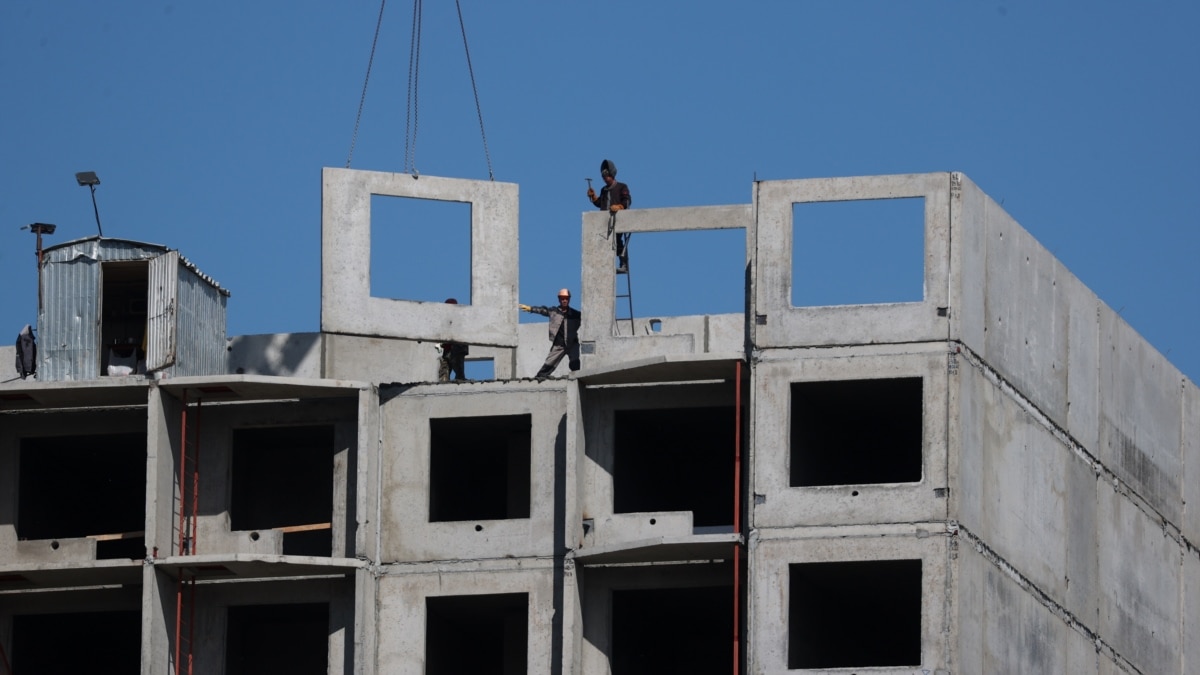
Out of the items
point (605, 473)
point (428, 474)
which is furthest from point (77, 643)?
point (605, 473)

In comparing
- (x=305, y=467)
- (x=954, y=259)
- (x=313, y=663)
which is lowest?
(x=313, y=663)

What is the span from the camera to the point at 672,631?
186ft

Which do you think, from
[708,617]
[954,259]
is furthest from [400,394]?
[954,259]

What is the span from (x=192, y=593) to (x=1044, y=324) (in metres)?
15.4

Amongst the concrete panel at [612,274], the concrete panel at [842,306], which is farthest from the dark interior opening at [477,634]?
the concrete panel at [842,306]

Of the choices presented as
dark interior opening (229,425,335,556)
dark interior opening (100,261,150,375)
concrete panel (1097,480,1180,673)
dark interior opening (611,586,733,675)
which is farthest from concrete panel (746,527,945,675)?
dark interior opening (100,261,150,375)

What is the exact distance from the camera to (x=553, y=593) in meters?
53.2

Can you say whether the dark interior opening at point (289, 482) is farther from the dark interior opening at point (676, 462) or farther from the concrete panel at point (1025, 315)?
the concrete panel at point (1025, 315)

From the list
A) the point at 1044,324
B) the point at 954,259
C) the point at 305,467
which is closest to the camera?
the point at 954,259

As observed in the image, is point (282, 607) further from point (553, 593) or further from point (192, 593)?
point (553, 593)

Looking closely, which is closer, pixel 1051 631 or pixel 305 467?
pixel 1051 631

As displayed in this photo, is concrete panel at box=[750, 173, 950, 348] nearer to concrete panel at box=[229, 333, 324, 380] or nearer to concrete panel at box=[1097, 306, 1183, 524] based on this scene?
concrete panel at box=[1097, 306, 1183, 524]

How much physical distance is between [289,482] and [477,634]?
4774 millimetres

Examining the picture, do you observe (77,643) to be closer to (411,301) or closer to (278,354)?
(278,354)
